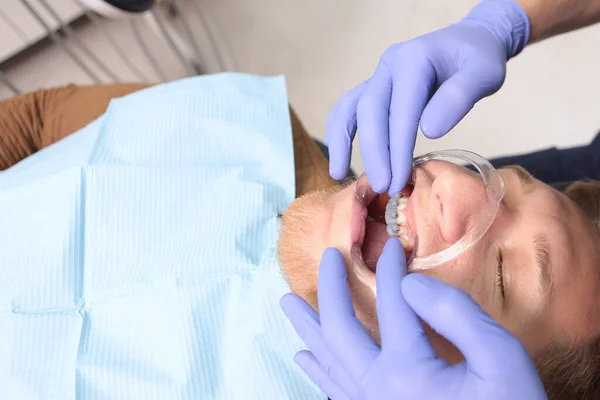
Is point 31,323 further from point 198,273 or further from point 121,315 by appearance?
point 198,273

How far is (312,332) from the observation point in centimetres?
80

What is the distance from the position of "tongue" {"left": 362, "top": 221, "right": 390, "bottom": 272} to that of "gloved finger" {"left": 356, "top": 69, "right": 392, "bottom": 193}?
158mm

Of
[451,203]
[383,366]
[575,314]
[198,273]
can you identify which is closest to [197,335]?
[198,273]

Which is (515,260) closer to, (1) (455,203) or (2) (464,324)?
(1) (455,203)

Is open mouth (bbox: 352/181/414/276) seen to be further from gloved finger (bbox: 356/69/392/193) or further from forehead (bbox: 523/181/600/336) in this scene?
forehead (bbox: 523/181/600/336)

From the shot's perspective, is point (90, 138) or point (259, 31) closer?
point (90, 138)

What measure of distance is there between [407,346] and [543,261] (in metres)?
0.31

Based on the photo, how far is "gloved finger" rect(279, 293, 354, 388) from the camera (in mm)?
768

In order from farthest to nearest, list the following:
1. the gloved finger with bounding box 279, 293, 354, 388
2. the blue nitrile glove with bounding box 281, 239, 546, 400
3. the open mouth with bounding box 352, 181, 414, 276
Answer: the open mouth with bounding box 352, 181, 414, 276
the gloved finger with bounding box 279, 293, 354, 388
the blue nitrile glove with bounding box 281, 239, 546, 400

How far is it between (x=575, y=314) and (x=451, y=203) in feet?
0.99

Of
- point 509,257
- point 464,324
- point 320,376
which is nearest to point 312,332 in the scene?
point 320,376

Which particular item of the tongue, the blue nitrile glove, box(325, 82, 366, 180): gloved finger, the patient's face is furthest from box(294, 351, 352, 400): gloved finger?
box(325, 82, 366, 180): gloved finger

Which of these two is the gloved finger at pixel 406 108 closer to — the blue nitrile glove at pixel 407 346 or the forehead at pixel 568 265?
the blue nitrile glove at pixel 407 346

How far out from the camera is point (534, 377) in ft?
2.10
